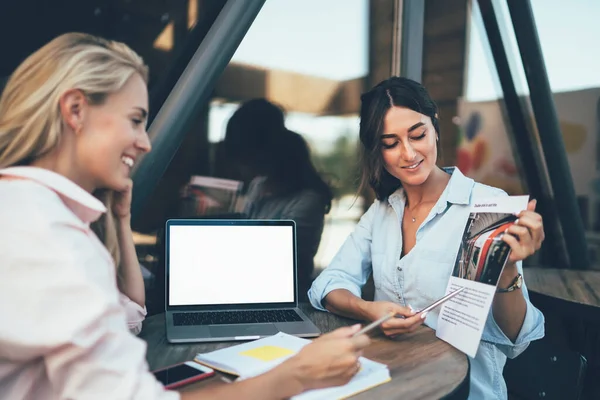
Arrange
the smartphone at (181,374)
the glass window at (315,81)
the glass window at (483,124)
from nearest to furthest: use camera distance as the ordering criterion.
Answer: the smartphone at (181,374), the glass window at (315,81), the glass window at (483,124)

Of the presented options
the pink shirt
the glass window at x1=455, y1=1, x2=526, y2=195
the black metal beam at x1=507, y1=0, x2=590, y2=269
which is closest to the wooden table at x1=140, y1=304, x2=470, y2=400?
the pink shirt

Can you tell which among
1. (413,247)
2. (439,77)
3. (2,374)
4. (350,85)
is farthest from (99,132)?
(439,77)

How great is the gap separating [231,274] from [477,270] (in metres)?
0.79

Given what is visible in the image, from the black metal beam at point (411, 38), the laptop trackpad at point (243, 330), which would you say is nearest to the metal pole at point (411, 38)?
the black metal beam at point (411, 38)

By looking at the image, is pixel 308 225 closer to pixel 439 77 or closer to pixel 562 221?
pixel 439 77

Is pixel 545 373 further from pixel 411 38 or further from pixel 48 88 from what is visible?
pixel 411 38

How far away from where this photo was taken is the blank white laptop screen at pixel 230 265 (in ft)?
5.69

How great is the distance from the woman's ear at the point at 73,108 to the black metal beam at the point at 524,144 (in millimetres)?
3436

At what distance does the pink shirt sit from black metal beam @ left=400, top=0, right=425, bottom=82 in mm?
2625

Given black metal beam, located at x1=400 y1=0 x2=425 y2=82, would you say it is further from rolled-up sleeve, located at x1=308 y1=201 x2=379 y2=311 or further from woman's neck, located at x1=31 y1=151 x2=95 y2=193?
woman's neck, located at x1=31 y1=151 x2=95 y2=193

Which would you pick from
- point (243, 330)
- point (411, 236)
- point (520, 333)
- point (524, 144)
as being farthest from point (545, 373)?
point (524, 144)

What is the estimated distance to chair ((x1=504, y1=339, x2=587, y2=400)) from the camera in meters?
1.75

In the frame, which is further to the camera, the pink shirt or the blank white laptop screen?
the blank white laptop screen

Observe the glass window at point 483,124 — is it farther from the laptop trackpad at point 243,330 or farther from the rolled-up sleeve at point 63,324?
the rolled-up sleeve at point 63,324
